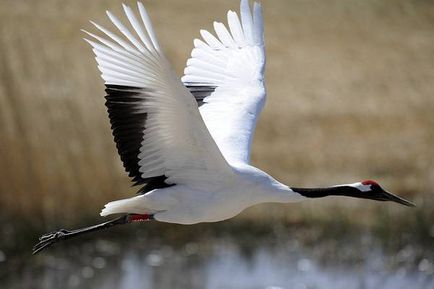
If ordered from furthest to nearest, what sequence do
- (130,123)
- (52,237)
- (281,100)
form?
(281,100), (52,237), (130,123)

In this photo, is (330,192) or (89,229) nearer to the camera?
(330,192)

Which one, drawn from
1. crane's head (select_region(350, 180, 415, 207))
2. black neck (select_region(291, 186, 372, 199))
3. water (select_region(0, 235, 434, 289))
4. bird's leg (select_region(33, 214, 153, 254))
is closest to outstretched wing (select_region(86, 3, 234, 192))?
bird's leg (select_region(33, 214, 153, 254))

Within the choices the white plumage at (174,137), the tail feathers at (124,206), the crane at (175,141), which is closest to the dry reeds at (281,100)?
the crane at (175,141)

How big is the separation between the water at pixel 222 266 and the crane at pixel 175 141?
3939mm

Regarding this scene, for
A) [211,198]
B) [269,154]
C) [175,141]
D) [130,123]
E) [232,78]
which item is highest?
[232,78]

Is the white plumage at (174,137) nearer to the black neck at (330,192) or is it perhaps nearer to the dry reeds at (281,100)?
the black neck at (330,192)

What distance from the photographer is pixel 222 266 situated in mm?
17141

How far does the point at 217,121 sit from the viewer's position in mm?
12789

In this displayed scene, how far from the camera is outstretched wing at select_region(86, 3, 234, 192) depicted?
414 inches

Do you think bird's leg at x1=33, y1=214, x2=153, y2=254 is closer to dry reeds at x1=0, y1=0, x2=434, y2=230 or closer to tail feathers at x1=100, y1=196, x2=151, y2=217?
tail feathers at x1=100, y1=196, x2=151, y2=217

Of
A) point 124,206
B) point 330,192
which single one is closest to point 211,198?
point 124,206

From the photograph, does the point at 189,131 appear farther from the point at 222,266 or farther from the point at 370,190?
the point at 222,266

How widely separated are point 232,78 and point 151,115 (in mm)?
2604

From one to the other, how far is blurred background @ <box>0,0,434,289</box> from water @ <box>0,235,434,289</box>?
0.03m
